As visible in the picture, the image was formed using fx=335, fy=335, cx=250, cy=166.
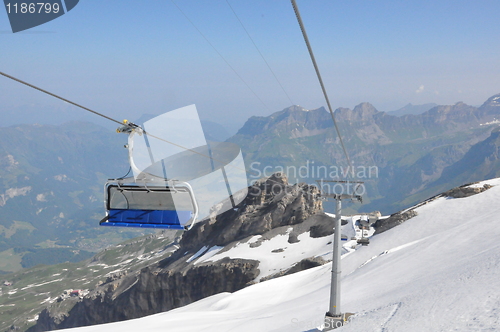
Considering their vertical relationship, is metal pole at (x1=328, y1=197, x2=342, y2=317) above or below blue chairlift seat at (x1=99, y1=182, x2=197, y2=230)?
below

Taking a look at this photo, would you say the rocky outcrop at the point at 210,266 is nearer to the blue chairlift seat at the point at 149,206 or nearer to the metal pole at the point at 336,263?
the metal pole at the point at 336,263

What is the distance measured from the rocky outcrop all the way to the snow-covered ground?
2480cm

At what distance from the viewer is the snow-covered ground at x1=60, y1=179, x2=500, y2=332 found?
15.5m

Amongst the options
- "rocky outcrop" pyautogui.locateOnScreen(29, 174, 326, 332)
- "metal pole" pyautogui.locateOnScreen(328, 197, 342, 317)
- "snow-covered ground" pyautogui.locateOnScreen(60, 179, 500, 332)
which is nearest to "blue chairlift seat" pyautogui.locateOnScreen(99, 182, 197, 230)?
"metal pole" pyautogui.locateOnScreen(328, 197, 342, 317)

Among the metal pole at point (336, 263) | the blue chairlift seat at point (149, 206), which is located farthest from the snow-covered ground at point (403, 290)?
the blue chairlift seat at point (149, 206)

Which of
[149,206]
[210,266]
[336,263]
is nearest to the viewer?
[336,263]

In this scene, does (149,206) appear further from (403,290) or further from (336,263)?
(403,290)

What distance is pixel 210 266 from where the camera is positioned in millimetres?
75250

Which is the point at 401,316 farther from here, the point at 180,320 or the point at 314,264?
the point at 314,264

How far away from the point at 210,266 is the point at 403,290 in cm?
5780

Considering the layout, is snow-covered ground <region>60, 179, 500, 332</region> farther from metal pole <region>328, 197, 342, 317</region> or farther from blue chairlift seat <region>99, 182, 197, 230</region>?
blue chairlift seat <region>99, 182, 197, 230</region>

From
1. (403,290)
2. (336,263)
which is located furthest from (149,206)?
(403,290)

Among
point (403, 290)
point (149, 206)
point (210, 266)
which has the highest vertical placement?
point (149, 206)

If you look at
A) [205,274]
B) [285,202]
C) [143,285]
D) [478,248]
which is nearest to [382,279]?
[478,248]
